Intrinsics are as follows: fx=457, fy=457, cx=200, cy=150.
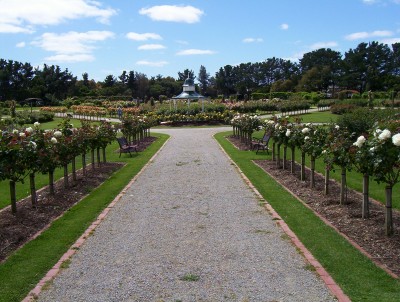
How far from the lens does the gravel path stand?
14.9ft

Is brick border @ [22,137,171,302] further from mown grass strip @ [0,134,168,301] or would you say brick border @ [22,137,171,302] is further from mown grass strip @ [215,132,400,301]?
mown grass strip @ [215,132,400,301]

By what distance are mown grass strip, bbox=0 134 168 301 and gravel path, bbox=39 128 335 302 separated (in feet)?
0.89

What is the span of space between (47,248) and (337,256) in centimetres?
373

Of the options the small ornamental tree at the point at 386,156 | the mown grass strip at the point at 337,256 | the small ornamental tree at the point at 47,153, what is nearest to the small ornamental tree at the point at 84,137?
the small ornamental tree at the point at 47,153

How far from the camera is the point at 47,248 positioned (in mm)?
6086

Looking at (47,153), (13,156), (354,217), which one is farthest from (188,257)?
(47,153)

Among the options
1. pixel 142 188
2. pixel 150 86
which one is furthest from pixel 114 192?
pixel 150 86

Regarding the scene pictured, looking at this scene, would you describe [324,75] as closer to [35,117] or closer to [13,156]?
[35,117]

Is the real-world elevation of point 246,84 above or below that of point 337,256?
above

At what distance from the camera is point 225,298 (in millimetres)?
4379

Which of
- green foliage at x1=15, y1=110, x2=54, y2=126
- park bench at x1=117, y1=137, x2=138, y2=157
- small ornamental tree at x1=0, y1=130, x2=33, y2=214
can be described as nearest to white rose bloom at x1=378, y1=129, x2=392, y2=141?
small ornamental tree at x1=0, y1=130, x2=33, y2=214

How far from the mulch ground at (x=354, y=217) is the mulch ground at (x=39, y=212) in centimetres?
460

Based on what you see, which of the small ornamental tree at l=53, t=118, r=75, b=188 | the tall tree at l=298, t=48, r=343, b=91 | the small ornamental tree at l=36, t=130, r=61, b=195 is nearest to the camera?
the small ornamental tree at l=36, t=130, r=61, b=195

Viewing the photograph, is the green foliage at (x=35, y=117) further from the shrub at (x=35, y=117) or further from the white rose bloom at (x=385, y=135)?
the white rose bloom at (x=385, y=135)
